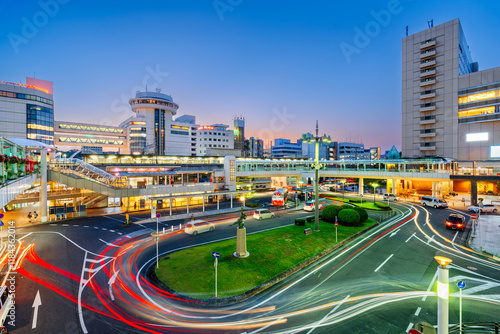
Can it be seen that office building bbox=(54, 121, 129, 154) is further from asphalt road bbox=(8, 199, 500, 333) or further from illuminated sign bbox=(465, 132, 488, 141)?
illuminated sign bbox=(465, 132, 488, 141)

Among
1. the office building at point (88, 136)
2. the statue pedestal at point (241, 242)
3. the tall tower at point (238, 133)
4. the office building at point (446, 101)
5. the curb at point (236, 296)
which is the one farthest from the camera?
the tall tower at point (238, 133)

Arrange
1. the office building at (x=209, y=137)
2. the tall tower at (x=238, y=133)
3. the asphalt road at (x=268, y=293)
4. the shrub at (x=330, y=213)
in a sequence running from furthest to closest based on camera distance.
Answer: the tall tower at (x=238, y=133) < the office building at (x=209, y=137) < the shrub at (x=330, y=213) < the asphalt road at (x=268, y=293)

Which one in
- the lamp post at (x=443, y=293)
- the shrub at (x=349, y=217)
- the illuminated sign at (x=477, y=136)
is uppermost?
the illuminated sign at (x=477, y=136)

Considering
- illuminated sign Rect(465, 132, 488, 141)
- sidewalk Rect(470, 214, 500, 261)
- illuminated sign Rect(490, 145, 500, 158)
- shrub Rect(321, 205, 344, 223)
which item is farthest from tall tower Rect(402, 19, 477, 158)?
shrub Rect(321, 205, 344, 223)

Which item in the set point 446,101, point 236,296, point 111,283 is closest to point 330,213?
point 236,296

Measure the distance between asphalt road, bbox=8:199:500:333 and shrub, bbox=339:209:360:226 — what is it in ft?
14.8

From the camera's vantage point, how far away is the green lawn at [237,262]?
14188 millimetres

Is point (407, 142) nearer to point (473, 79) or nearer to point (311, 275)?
point (473, 79)

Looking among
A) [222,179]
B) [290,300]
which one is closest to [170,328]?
[290,300]

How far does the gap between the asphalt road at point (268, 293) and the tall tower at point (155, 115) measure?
86.0 m

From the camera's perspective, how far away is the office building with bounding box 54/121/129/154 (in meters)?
79.4

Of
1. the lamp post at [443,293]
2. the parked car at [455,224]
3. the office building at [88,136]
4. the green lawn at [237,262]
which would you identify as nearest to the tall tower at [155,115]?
the office building at [88,136]

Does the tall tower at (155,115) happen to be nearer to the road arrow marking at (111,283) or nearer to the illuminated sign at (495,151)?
the road arrow marking at (111,283)

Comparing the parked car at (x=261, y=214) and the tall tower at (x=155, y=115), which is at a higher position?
the tall tower at (x=155, y=115)
